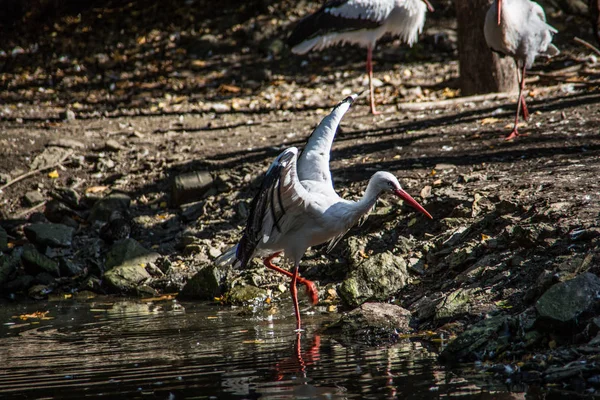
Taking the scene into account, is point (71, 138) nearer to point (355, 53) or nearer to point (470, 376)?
point (355, 53)

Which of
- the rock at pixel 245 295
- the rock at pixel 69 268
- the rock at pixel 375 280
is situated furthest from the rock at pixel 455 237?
the rock at pixel 69 268

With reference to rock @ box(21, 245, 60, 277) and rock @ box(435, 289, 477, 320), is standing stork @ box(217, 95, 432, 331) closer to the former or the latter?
rock @ box(435, 289, 477, 320)

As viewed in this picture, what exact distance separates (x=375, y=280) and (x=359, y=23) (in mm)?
6288

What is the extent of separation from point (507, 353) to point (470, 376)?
0.38 meters

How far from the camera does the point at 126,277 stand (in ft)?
25.0

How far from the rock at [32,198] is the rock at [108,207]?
2.65 ft

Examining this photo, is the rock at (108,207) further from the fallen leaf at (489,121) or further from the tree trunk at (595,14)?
the tree trunk at (595,14)

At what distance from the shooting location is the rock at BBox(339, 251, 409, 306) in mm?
6184

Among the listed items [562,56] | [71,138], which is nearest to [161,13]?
[71,138]

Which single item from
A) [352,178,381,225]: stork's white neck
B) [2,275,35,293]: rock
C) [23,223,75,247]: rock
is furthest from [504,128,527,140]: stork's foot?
[2,275,35,293]: rock

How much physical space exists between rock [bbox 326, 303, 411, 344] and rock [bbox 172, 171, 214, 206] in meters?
3.78

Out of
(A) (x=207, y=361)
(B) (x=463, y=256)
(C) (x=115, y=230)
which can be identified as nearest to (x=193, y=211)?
(C) (x=115, y=230)

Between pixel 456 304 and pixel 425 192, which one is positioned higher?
pixel 425 192

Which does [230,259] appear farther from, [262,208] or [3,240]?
[3,240]
